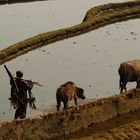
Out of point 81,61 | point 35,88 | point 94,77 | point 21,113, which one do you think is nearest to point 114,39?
point 81,61

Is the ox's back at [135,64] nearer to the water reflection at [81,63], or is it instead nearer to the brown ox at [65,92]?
the water reflection at [81,63]

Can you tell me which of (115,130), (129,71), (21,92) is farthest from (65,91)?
(129,71)

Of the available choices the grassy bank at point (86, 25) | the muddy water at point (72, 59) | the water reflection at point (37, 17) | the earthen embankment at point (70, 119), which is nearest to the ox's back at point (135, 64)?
the muddy water at point (72, 59)

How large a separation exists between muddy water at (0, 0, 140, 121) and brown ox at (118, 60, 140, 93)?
104 centimetres

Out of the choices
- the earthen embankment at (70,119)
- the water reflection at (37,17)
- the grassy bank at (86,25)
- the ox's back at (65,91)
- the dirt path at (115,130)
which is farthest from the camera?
the water reflection at (37,17)

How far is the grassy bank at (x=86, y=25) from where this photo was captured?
22.1 meters

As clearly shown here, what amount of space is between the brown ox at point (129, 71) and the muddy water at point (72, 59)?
1.04 metres

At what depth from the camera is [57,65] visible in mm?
20125

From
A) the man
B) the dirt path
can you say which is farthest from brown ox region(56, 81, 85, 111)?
the dirt path

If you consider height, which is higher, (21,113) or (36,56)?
(36,56)

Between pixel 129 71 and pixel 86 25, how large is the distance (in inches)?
451

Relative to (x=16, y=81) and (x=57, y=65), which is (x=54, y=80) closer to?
(x=57, y=65)

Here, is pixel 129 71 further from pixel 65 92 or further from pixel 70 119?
pixel 70 119

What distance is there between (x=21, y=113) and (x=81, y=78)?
17.8ft
